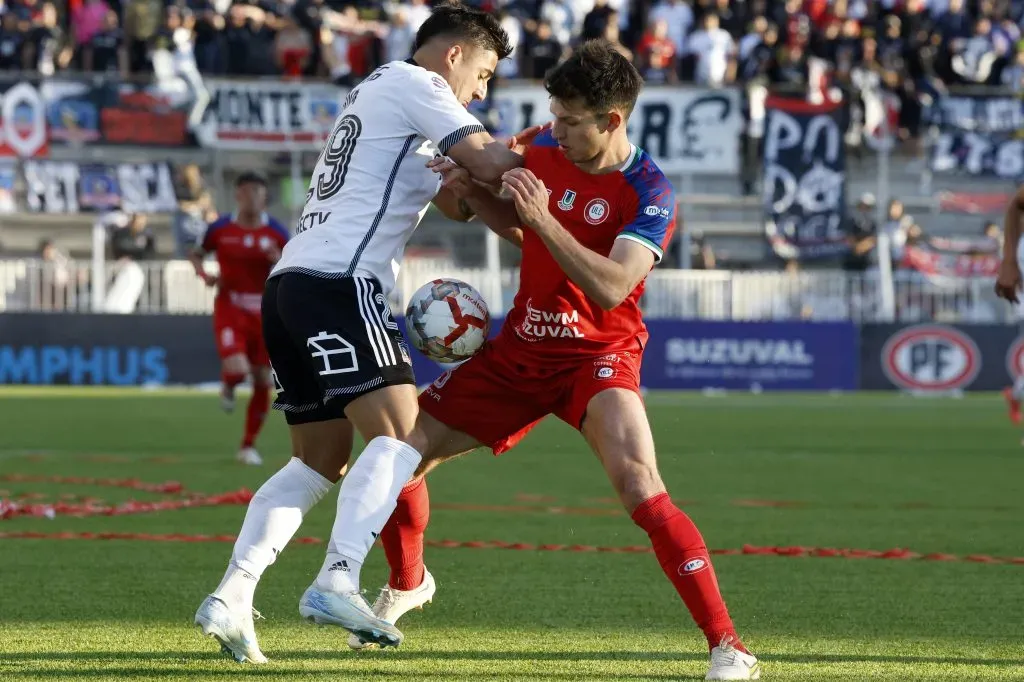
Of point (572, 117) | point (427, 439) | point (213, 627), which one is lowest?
point (213, 627)

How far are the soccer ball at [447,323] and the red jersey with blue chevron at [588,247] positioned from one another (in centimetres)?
20

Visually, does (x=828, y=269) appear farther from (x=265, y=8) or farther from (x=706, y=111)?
(x=265, y=8)

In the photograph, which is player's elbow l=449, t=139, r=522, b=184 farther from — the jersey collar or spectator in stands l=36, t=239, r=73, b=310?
spectator in stands l=36, t=239, r=73, b=310

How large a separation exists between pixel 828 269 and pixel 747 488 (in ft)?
51.9

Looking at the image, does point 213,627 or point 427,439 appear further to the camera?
point 427,439

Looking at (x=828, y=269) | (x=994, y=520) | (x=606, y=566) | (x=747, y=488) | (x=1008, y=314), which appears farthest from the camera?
(x=828, y=269)

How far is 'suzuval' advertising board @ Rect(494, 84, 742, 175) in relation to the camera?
2647 centimetres

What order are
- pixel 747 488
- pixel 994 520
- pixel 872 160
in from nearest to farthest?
pixel 994 520 → pixel 747 488 → pixel 872 160

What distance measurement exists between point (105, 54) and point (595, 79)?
889 inches

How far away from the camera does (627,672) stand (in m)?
5.38

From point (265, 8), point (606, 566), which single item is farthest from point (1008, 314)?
point (606, 566)

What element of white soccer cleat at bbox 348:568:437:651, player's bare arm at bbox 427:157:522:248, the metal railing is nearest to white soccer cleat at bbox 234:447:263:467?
white soccer cleat at bbox 348:568:437:651

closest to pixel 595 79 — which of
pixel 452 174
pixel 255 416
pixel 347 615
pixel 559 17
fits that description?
pixel 452 174

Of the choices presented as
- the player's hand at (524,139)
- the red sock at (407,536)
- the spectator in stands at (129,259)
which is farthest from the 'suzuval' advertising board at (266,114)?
the red sock at (407,536)
